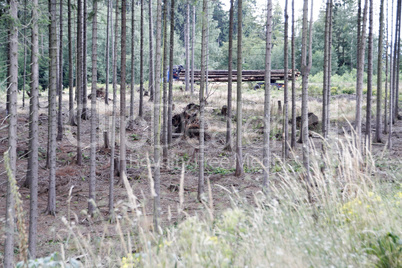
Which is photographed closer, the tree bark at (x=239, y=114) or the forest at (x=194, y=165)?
the forest at (x=194, y=165)

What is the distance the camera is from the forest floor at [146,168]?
37.6ft

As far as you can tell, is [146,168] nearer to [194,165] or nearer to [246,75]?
[194,165]

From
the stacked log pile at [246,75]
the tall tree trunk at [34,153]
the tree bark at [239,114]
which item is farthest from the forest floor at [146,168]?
the stacked log pile at [246,75]

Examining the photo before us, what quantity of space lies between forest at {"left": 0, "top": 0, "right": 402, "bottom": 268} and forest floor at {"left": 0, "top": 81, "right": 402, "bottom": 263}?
9cm

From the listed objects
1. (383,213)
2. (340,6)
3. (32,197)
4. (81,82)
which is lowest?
(32,197)

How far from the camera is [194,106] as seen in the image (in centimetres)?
2088

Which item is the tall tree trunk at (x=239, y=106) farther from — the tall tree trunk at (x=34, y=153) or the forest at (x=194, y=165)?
the tall tree trunk at (x=34, y=153)

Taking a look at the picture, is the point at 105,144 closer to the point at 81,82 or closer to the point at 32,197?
the point at 81,82

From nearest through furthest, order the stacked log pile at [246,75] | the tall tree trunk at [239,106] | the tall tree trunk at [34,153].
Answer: the tall tree trunk at [34,153]
the tall tree trunk at [239,106]
the stacked log pile at [246,75]

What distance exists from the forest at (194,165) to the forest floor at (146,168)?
0.29 feet

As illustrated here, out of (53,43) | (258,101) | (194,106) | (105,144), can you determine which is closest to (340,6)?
(258,101)

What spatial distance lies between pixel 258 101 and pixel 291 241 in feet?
86.9

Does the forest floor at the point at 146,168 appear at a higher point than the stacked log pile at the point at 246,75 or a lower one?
lower

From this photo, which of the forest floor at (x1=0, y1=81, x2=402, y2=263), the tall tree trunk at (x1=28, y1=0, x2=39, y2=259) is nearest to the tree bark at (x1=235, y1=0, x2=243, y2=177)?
the forest floor at (x1=0, y1=81, x2=402, y2=263)
